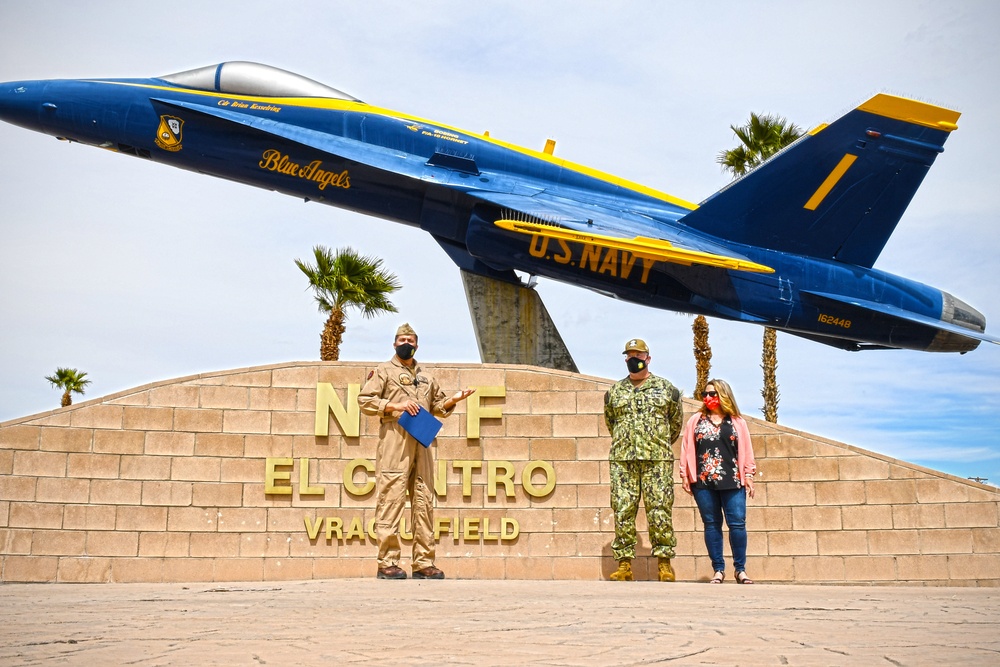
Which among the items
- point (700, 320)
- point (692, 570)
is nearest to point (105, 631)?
point (692, 570)

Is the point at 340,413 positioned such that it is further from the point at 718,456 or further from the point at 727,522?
the point at 727,522

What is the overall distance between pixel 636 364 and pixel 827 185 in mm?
5719

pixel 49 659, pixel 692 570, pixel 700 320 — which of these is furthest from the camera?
pixel 700 320

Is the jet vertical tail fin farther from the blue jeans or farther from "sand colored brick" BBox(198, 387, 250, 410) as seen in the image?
"sand colored brick" BBox(198, 387, 250, 410)

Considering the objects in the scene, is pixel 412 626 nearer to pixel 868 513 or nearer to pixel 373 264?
pixel 868 513

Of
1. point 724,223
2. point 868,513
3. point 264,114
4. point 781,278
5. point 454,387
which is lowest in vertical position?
point 868,513

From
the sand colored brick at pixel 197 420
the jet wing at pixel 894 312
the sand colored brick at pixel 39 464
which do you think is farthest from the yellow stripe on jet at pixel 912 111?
the sand colored brick at pixel 39 464

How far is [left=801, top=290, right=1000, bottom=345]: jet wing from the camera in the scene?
11.7m

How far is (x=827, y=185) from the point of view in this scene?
12.1 m

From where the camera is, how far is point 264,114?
40.0 feet

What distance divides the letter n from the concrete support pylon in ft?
7.13

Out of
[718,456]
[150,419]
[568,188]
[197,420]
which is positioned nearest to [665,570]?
[718,456]

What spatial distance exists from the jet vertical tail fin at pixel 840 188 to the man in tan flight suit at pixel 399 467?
6.28 meters

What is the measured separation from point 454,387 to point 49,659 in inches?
292
